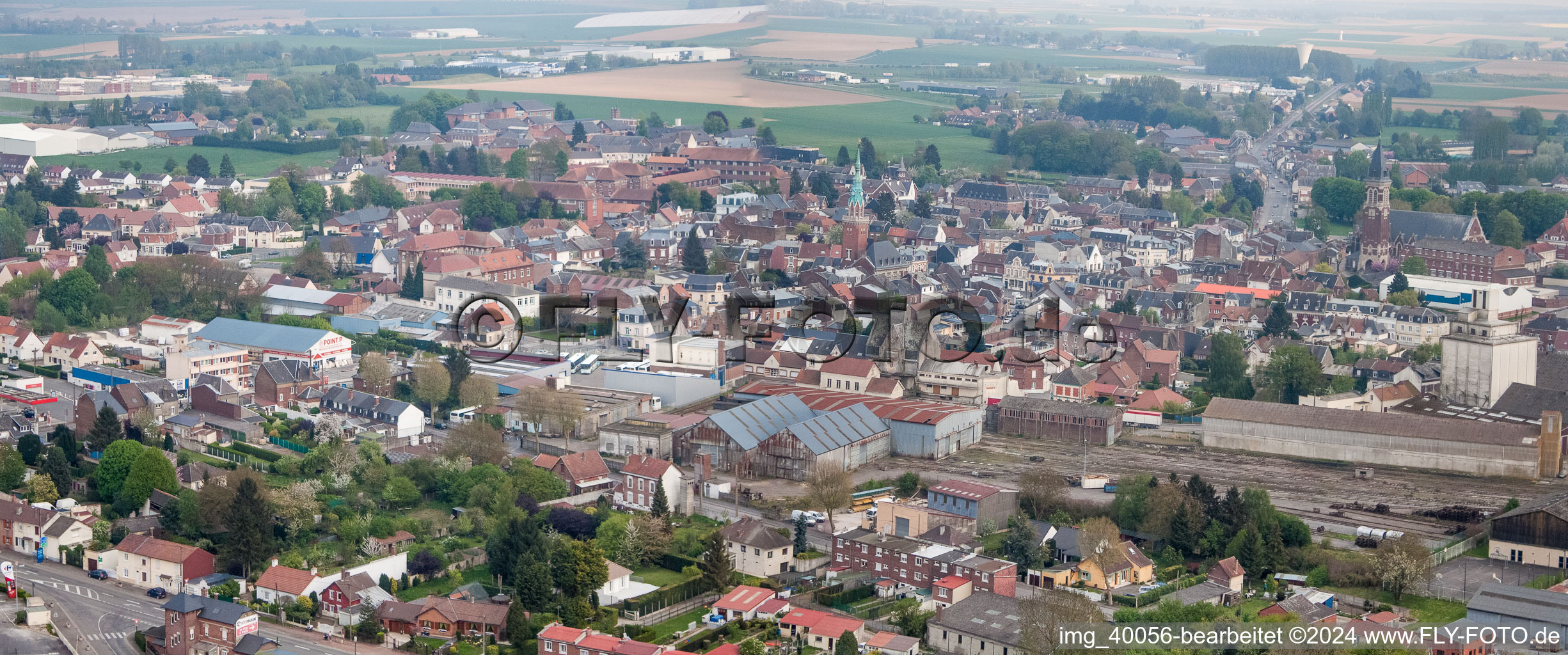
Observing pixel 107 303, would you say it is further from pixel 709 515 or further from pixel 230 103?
pixel 230 103

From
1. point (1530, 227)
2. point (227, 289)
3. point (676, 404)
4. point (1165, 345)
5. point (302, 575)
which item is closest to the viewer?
point (302, 575)

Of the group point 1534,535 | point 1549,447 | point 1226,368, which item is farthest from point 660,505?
point 1549,447

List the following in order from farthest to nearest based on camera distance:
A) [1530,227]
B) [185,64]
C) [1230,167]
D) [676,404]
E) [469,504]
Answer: [185,64], [1230,167], [1530,227], [676,404], [469,504]

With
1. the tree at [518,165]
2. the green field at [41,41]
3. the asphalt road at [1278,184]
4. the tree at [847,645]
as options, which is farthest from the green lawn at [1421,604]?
the green field at [41,41]

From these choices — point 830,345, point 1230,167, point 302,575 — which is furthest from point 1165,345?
point 1230,167

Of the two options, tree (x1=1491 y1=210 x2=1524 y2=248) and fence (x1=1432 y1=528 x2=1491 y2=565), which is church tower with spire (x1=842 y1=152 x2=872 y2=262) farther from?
fence (x1=1432 y1=528 x2=1491 y2=565)

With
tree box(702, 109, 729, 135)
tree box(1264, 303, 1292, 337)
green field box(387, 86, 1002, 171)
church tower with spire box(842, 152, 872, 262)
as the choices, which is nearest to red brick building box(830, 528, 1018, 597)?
tree box(1264, 303, 1292, 337)

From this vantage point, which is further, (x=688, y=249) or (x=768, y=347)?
(x=688, y=249)
